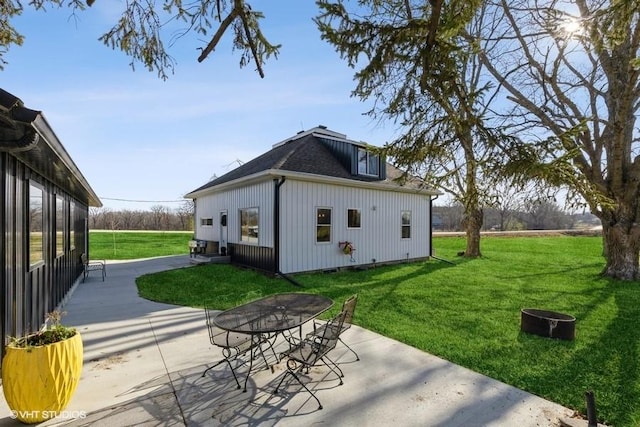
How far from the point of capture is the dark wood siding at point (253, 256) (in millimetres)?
10117

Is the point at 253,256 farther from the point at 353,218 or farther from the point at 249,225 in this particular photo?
the point at 353,218

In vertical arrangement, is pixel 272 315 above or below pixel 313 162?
below

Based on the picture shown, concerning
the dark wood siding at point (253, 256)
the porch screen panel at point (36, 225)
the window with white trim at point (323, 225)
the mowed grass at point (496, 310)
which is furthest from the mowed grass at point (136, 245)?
the porch screen panel at point (36, 225)

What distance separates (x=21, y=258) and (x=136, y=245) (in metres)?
19.9

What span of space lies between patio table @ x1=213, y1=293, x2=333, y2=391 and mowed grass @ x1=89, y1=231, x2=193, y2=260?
14.7 m

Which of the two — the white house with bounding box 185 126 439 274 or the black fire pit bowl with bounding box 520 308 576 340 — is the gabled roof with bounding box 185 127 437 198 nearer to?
the white house with bounding box 185 126 439 274

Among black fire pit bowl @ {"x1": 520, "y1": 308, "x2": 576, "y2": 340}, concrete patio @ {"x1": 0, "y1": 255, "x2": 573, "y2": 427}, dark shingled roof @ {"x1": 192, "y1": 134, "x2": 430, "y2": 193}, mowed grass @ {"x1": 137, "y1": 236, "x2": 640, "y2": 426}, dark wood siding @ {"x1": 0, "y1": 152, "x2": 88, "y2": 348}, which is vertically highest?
dark shingled roof @ {"x1": 192, "y1": 134, "x2": 430, "y2": 193}

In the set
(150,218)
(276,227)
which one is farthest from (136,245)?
(276,227)

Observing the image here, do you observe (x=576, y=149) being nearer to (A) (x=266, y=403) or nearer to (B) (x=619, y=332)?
(B) (x=619, y=332)

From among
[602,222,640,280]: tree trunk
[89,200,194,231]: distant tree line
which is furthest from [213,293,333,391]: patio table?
[89,200,194,231]: distant tree line

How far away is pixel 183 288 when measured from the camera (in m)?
8.54

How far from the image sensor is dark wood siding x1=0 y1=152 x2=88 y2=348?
336 centimetres

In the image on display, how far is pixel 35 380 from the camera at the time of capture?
2.69 metres

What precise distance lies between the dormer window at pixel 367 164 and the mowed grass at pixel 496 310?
356 centimetres
